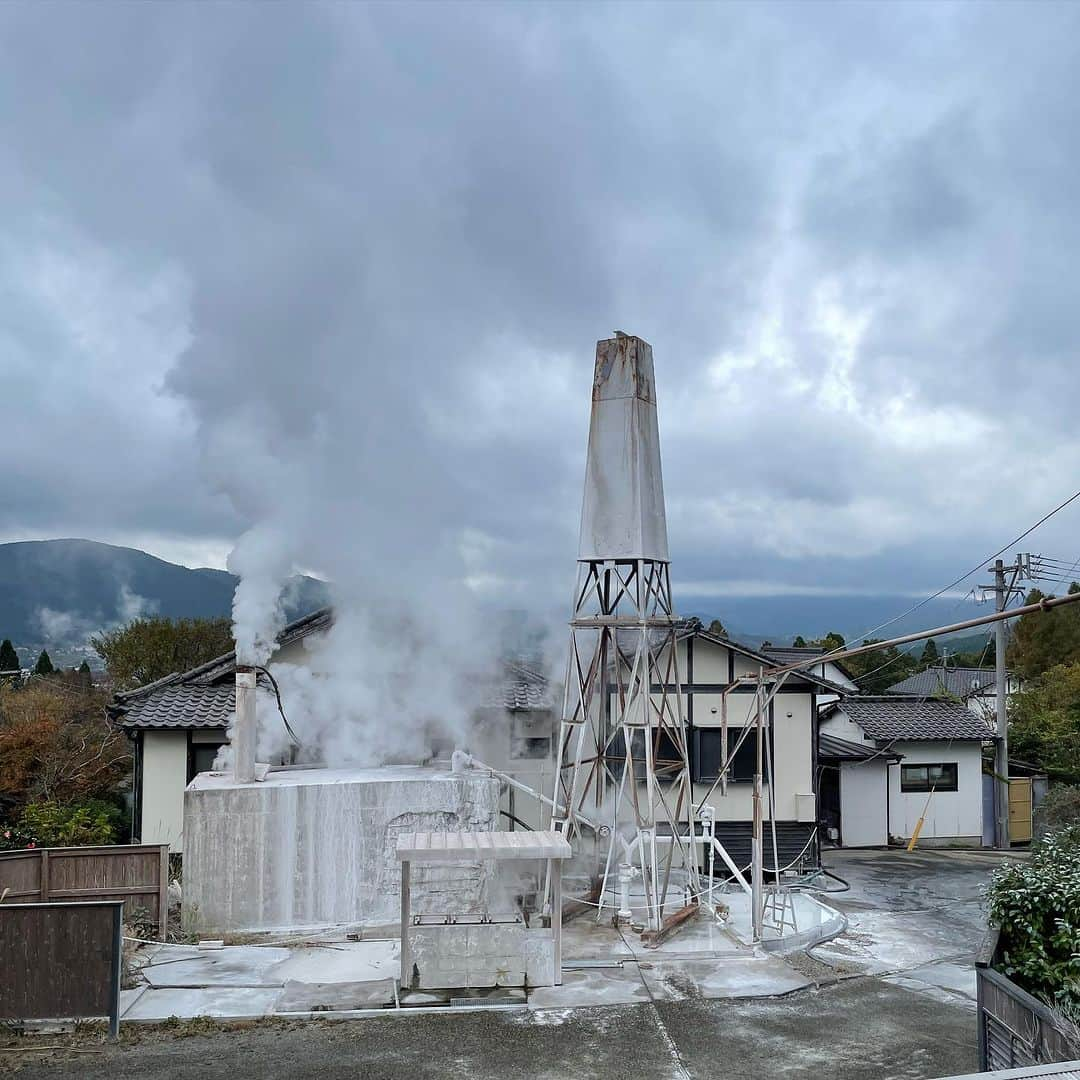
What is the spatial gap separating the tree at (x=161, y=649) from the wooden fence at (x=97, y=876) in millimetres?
24165

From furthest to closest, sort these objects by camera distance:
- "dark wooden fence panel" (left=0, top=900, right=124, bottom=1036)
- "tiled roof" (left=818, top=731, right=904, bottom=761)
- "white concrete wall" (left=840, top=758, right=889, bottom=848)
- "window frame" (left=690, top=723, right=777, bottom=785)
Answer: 1. "white concrete wall" (left=840, top=758, right=889, bottom=848)
2. "tiled roof" (left=818, top=731, right=904, bottom=761)
3. "window frame" (left=690, top=723, right=777, bottom=785)
4. "dark wooden fence panel" (left=0, top=900, right=124, bottom=1036)

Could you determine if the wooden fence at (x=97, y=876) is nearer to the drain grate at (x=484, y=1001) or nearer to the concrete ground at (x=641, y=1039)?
the concrete ground at (x=641, y=1039)

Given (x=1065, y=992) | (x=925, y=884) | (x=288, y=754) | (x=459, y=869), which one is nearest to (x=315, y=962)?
(x=459, y=869)

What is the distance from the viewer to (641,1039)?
364 inches

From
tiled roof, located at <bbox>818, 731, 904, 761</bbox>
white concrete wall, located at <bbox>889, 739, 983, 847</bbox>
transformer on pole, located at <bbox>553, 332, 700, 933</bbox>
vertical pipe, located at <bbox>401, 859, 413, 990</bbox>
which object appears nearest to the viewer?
vertical pipe, located at <bbox>401, 859, 413, 990</bbox>

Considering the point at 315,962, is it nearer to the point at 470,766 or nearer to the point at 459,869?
the point at 459,869

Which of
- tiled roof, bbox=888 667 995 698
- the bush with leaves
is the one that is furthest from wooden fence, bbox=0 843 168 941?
tiled roof, bbox=888 667 995 698

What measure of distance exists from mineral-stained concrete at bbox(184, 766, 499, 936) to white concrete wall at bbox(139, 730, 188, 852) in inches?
111

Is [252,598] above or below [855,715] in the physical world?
above

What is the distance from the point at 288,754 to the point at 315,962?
4690 millimetres

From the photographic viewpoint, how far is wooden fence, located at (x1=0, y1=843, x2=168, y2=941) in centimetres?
1170

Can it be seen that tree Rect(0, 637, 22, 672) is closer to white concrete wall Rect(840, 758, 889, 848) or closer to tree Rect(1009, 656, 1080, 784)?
white concrete wall Rect(840, 758, 889, 848)

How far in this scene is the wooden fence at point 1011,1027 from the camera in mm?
6395

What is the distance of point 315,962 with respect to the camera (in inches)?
454
